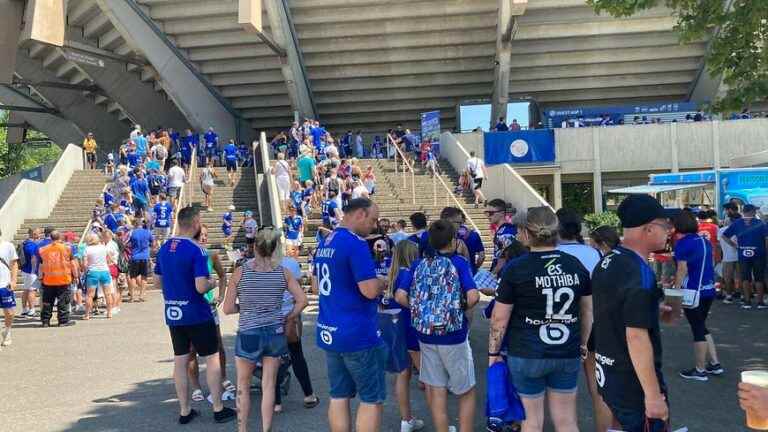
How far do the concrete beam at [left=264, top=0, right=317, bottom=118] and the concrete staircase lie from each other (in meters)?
5.36

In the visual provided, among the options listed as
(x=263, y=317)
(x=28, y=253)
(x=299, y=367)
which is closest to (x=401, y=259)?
(x=263, y=317)

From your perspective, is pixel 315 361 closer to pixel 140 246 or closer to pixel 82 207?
pixel 140 246

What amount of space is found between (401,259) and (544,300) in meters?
1.40

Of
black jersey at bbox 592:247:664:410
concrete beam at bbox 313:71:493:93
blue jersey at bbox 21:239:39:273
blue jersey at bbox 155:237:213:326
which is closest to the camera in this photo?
black jersey at bbox 592:247:664:410

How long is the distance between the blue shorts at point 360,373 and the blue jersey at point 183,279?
169cm

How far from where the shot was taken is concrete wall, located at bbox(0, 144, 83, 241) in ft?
57.3

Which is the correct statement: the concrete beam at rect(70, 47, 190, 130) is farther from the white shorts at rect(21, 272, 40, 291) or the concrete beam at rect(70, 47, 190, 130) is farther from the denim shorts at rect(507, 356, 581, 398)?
the denim shorts at rect(507, 356, 581, 398)

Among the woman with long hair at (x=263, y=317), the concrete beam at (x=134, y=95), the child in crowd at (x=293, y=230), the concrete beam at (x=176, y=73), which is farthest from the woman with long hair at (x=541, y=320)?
the concrete beam at (x=134, y=95)

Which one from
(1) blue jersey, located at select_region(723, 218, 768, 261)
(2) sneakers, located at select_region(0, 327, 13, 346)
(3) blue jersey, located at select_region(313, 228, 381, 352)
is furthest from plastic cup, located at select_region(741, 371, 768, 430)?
(2) sneakers, located at select_region(0, 327, 13, 346)

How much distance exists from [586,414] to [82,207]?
1786cm

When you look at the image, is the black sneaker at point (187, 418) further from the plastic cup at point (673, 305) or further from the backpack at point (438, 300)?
the plastic cup at point (673, 305)

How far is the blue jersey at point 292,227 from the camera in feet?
49.8

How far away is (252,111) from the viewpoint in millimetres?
30031

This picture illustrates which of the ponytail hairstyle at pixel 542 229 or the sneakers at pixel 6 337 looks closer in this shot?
the ponytail hairstyle at pixel 542 229
